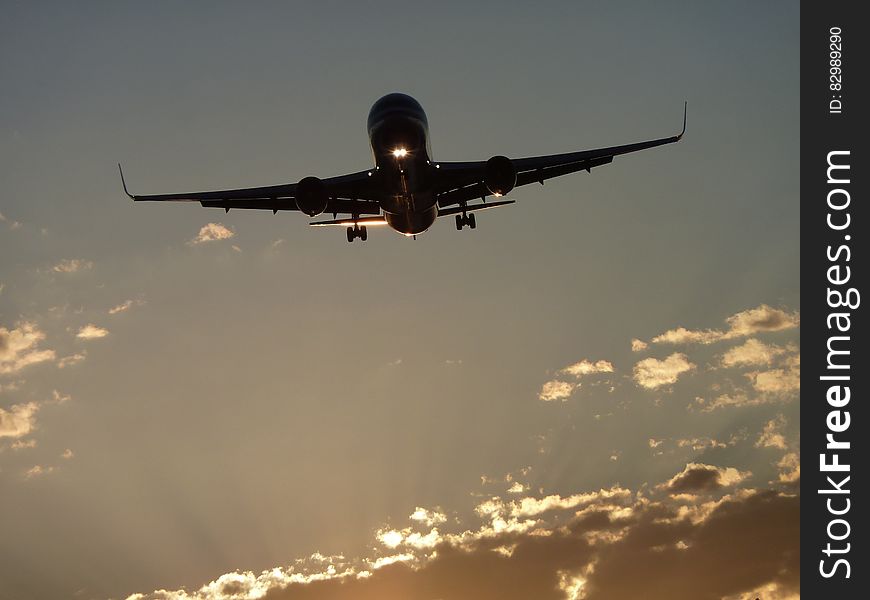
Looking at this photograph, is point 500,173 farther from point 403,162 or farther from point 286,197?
point 286,197

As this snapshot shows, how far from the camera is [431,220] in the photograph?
1651 inches

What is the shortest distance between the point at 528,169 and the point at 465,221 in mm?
7683

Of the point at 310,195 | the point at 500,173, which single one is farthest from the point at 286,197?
the point at 500,173

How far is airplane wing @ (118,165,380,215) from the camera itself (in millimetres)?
41125

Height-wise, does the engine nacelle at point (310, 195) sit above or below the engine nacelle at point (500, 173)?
below

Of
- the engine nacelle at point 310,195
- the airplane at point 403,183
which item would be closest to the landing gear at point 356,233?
the airplane at point 403,183

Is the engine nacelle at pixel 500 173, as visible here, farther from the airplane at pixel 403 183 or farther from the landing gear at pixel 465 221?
the landing gear at pixel 465 221

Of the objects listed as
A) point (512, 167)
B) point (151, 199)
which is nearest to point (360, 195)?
point (512, 167)

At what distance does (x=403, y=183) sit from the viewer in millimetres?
38969

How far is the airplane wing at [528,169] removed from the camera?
4088cm

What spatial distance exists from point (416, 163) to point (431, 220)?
419 centimetres

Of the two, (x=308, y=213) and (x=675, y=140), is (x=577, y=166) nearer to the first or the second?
(x=675, y=140)

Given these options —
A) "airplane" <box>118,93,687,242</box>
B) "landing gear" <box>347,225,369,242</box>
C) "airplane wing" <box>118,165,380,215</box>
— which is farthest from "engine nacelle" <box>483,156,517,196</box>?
"landing gear" <box>347,225,369,242</box>
